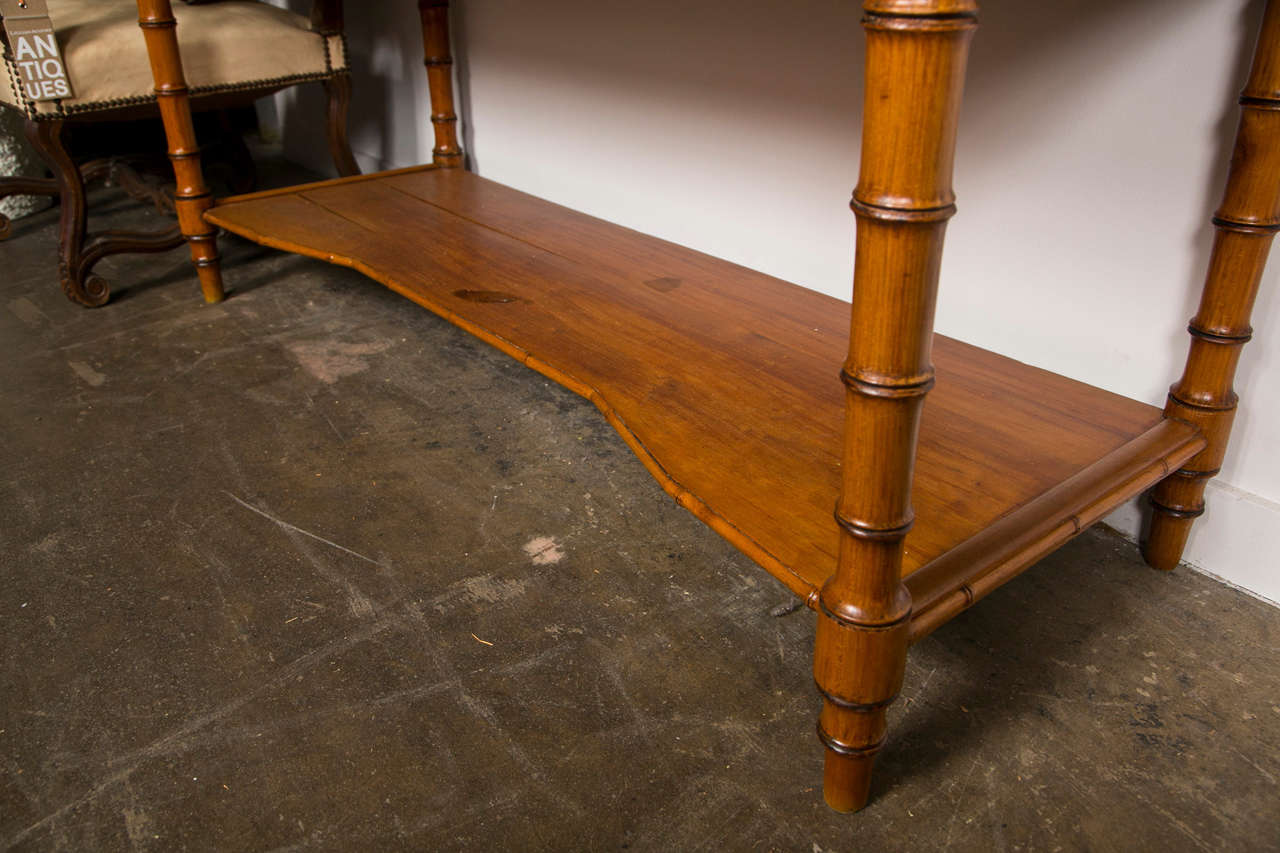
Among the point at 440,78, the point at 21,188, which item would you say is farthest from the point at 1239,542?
the point at 21,188

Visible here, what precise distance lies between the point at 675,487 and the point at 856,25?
861mm

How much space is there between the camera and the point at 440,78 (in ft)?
7.97

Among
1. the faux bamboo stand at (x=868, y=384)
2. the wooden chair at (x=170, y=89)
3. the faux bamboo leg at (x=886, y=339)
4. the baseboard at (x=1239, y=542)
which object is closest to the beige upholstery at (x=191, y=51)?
the wooden chair at (x=170, y=89)

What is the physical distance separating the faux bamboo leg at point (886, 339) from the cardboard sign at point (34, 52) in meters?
1.82

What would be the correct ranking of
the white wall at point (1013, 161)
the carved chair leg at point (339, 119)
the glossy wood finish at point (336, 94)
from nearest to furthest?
the white wall at point (1013, 161)
the glossy wood finish at point (336, 94)
the carved chair leg at point (339, 119)

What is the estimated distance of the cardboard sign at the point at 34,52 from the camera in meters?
1.84

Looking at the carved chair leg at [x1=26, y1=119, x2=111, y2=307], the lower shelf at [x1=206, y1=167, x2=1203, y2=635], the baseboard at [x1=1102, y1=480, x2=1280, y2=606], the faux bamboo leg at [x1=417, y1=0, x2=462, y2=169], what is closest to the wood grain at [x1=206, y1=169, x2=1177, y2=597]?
the lower shelf at [x1=206, y1=167, x2=1203, y2=635]

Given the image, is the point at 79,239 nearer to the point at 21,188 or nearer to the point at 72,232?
the point at 72,232

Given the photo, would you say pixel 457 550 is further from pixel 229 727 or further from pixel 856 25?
pixel 856 25

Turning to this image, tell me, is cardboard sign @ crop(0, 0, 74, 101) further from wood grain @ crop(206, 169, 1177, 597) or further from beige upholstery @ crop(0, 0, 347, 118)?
wood grain @ crop(206, 169, 1177, 597)

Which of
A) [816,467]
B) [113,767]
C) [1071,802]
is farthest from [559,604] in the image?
[1071,802]

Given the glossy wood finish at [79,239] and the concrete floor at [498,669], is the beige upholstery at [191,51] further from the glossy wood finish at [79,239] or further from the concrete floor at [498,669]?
the concrete floor at [498,669]

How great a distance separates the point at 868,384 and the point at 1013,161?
79 centimetres

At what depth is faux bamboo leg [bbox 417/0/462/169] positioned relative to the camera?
235 centimetres
